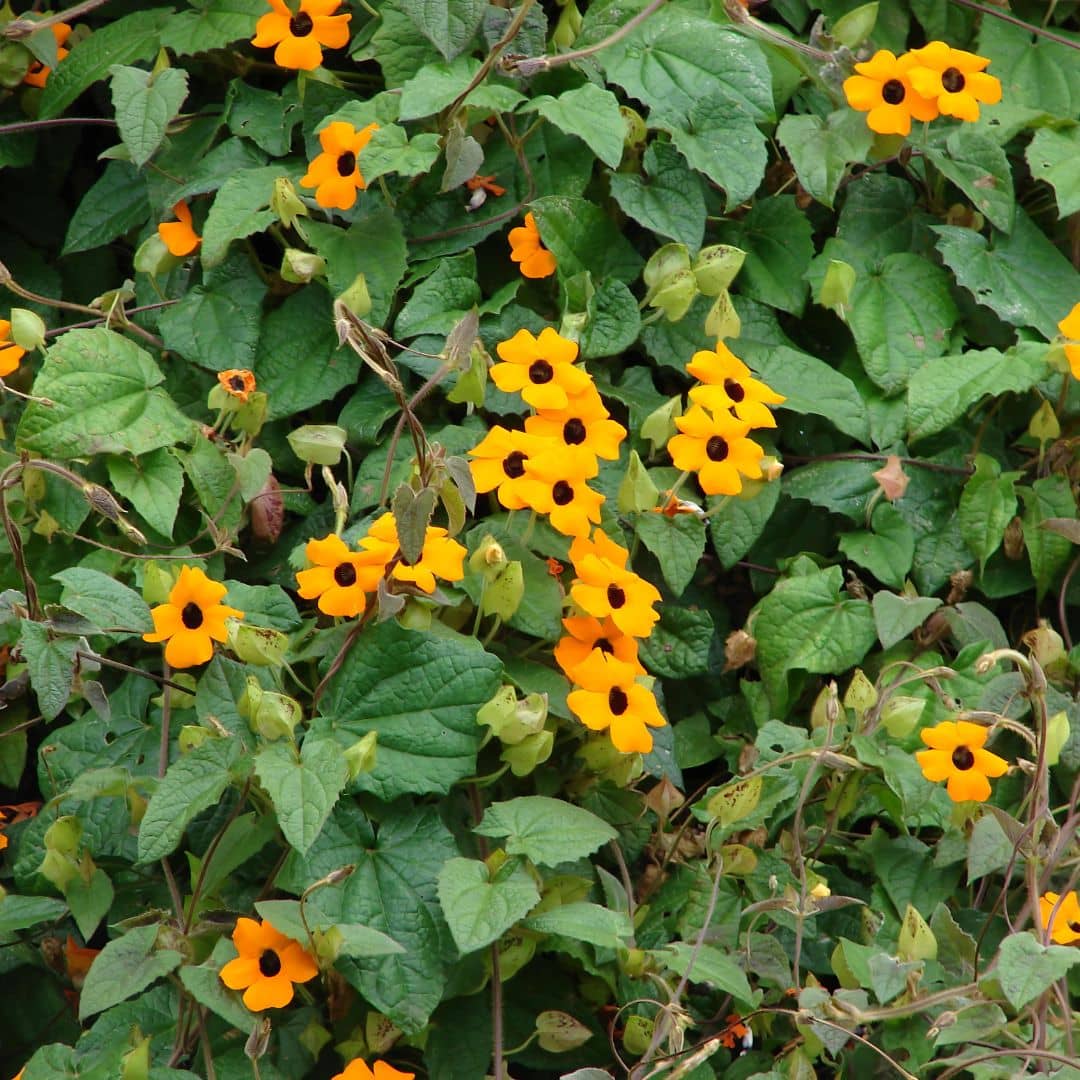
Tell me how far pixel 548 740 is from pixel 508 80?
2.40 ft

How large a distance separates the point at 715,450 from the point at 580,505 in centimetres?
17

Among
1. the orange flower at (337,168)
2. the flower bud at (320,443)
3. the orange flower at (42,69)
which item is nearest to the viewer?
the flower bud at (320,443)

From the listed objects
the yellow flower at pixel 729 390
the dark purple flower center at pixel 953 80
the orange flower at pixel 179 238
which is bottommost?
the orange flower at pixel 179 238

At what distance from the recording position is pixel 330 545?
1193 mm

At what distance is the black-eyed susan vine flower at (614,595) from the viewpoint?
1224 millimetres

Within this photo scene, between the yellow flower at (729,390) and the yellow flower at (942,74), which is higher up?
the yellow flower at (942,74)

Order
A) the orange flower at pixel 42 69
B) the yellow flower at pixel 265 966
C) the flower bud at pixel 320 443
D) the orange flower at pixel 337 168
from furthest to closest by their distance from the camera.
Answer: the orange flower at pixel 42 69, the orange flower at pixel 337 168, the flower bud at pixel 320 443, the yellow flower at pixel 265 966

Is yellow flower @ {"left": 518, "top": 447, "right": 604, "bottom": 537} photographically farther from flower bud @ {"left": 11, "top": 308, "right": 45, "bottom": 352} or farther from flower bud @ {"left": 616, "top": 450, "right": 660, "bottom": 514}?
flower bud @ {"left": 11, "top": 308, "right": 45, "bottom": 352}

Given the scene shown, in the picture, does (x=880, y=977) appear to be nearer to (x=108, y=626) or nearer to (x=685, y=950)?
(x=685, y=950)

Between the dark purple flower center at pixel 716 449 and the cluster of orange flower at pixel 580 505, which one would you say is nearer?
the cluster of orange flower at pixel 580 505

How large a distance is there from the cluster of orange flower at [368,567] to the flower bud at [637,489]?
0.20 meters

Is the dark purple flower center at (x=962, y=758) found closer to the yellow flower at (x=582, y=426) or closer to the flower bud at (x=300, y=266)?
the yellow flower at (x=582, y=426)

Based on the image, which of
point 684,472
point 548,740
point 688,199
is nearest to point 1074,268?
point 688,199

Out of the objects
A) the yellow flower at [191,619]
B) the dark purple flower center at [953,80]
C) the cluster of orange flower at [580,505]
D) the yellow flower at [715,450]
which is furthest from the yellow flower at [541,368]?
the dark purple flower center at [953,80]
